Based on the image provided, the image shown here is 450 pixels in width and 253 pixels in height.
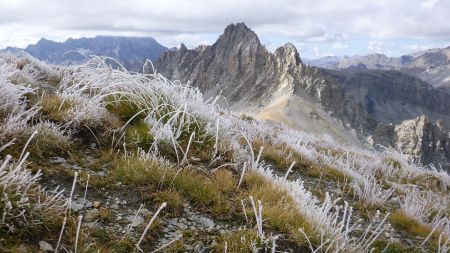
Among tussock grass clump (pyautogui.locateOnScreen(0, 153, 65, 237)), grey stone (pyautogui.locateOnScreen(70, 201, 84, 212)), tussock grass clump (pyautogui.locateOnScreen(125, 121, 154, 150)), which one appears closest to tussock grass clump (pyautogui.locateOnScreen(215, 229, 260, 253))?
grey stone (pyautogui.locateOnScreen(70, 201, 84, 212))

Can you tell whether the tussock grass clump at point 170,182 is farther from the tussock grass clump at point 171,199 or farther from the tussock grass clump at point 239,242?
the tussock grass clump at point 239,242

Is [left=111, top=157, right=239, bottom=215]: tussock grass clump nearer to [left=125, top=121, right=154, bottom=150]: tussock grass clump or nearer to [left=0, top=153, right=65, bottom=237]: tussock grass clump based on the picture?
[left=125, top=121, right=154, bottom=150]: tussock grass clump

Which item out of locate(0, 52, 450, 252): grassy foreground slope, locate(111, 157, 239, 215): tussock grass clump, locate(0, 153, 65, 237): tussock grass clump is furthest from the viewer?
locate(111, 157, 239, 215): tussock grass clump

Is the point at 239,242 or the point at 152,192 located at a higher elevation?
the point at 152,192

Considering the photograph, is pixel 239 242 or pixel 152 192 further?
pixel 152 192

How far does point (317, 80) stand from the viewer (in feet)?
651

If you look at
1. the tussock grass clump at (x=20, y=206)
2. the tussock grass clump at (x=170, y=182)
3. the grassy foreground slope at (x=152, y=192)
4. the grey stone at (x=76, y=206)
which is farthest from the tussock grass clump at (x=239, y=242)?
the tussock grass clump at (x=20, y=206)

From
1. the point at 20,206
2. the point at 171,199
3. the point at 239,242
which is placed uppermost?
the point at 20,206

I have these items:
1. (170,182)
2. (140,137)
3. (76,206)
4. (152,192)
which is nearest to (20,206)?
(76,206)

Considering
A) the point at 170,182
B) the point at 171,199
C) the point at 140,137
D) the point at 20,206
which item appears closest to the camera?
the point at 20,206

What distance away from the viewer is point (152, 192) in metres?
4.45

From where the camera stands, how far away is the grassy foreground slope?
3.42 m

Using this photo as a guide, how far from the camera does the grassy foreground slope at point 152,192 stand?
342 centimetres

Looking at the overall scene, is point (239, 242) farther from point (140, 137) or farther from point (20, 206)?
point (140, 137)
